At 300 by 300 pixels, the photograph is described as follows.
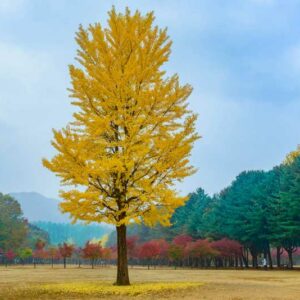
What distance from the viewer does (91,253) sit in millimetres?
80812

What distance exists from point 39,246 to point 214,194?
41.3 m

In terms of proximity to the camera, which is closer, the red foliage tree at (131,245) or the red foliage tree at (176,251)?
the red foliage tree at (176,251)

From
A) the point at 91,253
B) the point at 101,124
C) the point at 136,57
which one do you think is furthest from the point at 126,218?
the point at 91,253

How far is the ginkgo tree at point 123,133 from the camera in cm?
2175

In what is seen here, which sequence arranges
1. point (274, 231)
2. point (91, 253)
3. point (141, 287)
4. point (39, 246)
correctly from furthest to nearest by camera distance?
point (39, 246) < point (91, 253) < point (274, 231) < point (141, 287)

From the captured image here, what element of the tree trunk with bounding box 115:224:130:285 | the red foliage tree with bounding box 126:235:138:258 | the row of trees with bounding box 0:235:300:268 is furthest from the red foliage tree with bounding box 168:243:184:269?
the tree trunk with bounding box 115:224:130:285

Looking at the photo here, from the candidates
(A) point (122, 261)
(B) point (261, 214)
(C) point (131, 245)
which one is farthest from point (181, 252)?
(A) point (122, 261)

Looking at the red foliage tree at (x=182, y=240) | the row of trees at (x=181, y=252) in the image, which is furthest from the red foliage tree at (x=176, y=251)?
the red foliage tree at (x=182, y=240)

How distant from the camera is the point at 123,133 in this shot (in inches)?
928

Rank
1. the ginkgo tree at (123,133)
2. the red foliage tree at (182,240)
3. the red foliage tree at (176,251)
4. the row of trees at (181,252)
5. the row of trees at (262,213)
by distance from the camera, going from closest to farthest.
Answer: the ginkgo tree at (123,133)
the row of trees at (262,213)
the row of trees at (181,252)
the red foliage tree at (176,251)
the red foliage tree at (182,240)

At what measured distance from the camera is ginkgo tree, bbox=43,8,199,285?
856 inches

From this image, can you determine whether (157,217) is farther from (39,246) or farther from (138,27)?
(39,246)

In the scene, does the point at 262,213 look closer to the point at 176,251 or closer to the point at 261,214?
the point at 261,214

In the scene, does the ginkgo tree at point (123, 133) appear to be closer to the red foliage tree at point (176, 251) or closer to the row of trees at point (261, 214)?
the row of trees at point (261, 214)
